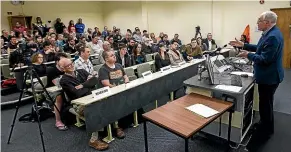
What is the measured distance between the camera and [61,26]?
9.08 m

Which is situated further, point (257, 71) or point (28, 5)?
point (28, 5)

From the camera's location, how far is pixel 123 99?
2584 millimetres

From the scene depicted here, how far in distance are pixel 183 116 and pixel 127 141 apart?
1120 mm

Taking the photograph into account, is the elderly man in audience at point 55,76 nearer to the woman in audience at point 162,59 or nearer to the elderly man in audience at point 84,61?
the elderly man in audience at point 84,61

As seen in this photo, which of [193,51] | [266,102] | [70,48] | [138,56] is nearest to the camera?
[266,102]

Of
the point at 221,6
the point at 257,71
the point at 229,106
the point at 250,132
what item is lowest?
the point at 250,132

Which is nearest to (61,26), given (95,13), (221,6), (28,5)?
(28,5)

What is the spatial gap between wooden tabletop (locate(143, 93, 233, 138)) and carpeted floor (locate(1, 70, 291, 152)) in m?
0.67

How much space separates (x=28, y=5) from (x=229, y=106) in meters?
9.18

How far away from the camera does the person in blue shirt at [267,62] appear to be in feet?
7.07

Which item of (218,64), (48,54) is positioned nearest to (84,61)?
(48,54)

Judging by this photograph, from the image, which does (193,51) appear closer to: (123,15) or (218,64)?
(218,64)

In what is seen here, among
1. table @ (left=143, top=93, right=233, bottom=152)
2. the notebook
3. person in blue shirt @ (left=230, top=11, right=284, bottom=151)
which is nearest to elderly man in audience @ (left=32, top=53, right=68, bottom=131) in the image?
table @ (left=143, top=93, right=233, bottom=152)

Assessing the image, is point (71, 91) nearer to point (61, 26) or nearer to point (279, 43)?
point (279, 43)
